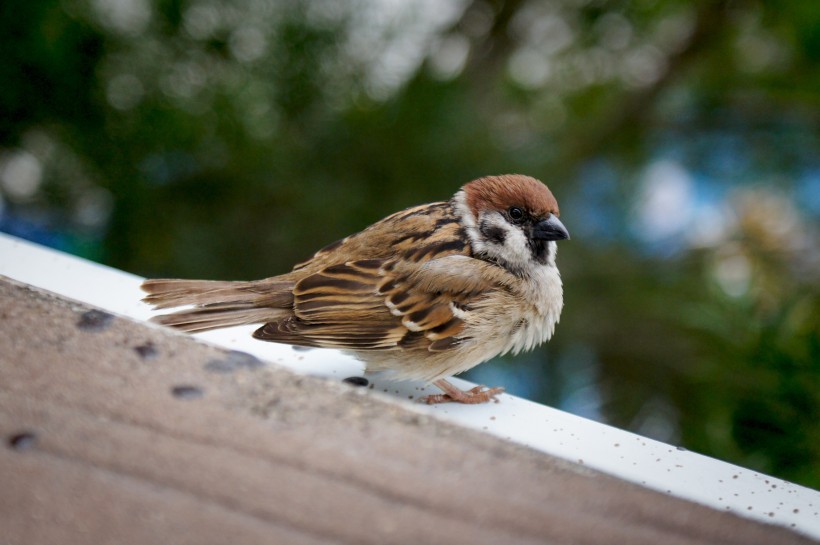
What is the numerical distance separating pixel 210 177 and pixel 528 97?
0.83m

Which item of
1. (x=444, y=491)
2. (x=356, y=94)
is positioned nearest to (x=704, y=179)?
(x=356, y=94)

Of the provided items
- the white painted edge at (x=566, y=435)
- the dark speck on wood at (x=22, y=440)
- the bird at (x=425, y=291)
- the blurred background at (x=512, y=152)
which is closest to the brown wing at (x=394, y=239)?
the bird at (x=425, y=291)

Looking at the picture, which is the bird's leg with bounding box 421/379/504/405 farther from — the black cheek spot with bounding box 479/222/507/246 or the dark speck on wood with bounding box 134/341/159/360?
the dark speck on wood with bounding box 134/341/159/360

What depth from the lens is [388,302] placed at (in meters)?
1.57

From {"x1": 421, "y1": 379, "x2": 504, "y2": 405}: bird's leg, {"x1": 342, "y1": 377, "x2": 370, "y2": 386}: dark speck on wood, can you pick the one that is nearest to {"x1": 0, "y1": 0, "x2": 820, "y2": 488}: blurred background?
{"x1": 421, "y1": 379, "x2": 504, "y2": 405}: bird's leg

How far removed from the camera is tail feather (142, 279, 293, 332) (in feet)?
4.49

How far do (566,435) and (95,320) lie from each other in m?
0.49

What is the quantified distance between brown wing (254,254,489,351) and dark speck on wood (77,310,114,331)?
24.1 inches

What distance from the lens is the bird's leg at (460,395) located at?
47.7 inches

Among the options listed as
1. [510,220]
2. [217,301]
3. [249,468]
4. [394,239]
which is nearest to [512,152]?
[510,220]

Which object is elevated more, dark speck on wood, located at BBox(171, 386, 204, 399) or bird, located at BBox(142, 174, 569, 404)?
bird, located at BBox(142, 174, 569, 404)

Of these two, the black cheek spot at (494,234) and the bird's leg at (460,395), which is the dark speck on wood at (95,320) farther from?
the black cheek spot at (494,234)

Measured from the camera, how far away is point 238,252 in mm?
2061

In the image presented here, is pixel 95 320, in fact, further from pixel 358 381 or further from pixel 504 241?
pixel 504 241
